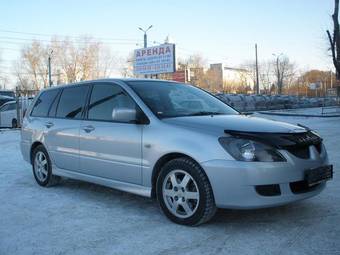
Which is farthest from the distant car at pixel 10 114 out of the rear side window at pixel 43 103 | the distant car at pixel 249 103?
the distant car at pixel 249 103

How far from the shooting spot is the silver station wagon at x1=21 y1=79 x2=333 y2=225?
14.3 ft

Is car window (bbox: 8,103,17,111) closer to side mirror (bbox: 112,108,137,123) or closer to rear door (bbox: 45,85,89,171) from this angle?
rear door (bbox: 45,85,89,171)

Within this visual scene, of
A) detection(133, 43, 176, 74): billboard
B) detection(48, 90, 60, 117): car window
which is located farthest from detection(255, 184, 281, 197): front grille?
detection(133, 43, 176, 74): billboard

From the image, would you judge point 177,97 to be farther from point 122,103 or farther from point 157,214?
point 157,214

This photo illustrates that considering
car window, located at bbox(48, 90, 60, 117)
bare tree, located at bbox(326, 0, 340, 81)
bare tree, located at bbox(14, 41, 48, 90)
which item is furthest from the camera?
bare tree, located at bbox(14, 41, 48, 90)

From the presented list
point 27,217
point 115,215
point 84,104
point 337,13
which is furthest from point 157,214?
point 337,13

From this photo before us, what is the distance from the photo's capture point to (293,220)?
475 cm

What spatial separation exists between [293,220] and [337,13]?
27891mm

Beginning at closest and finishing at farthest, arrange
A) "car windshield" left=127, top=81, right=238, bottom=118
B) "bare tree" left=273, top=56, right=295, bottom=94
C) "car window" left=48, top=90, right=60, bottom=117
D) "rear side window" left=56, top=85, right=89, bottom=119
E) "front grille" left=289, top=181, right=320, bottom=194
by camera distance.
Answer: "front grille" left=289, top=181, right=320, bottom=194 < "car windshield" left=127, top=81, right=238, bottom=118 < "rear side window" left=56, top=85, right=89, bottom=119 < "car window" left=48, top=90, right=60, bottom=117 < "bare tree" left=273, top=56, right=295, bottom=94

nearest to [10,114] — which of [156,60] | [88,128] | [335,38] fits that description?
[88,128]

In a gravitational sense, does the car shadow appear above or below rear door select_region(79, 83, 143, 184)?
below

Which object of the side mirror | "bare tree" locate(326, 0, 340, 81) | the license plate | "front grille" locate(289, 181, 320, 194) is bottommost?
A: "front grille" locate(289, 181, 320, 194)

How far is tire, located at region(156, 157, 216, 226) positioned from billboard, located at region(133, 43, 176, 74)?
98.0 ft

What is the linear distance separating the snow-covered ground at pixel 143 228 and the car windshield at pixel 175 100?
115 centimetres
